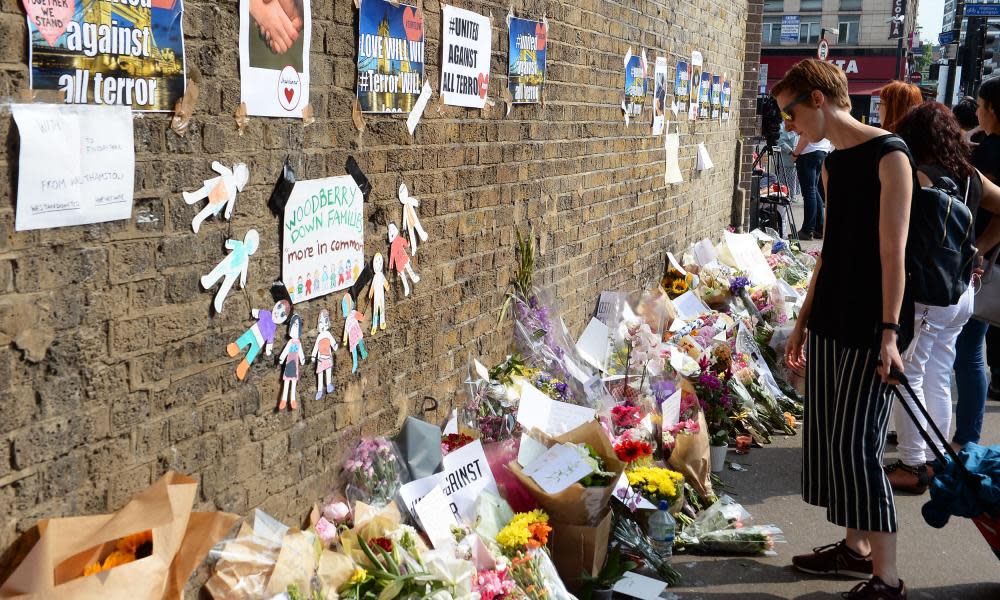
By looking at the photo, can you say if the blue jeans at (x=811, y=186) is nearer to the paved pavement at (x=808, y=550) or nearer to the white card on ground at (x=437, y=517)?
the paved pavement at (x=808, y=550)

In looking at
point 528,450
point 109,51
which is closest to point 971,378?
point 528,450

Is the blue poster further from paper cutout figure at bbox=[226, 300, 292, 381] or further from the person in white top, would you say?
the person in white top

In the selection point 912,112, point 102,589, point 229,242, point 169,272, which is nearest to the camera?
point 102,589

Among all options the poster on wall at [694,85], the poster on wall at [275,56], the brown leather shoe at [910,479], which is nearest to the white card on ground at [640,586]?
the brown leather shoe at [910,479]

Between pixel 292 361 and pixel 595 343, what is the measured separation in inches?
125

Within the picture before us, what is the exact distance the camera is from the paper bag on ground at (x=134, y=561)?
7.67ft

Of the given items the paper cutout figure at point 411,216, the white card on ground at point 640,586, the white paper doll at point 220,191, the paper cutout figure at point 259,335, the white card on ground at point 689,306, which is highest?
the white paper doll at point 220,191

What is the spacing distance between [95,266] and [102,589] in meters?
0.82

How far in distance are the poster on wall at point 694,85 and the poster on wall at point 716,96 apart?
2.54ft

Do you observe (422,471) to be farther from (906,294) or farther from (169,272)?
(906,294)

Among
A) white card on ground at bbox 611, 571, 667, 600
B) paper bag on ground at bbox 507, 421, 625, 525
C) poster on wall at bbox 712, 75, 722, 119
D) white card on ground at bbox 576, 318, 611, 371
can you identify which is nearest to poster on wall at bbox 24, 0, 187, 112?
paper bag on ground at bbox 507, 421, 625, 525

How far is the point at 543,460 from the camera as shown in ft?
13.2

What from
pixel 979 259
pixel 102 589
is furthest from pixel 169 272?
pixel 979 259

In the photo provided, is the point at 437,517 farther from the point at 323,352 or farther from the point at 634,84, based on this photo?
the point at 634,84
